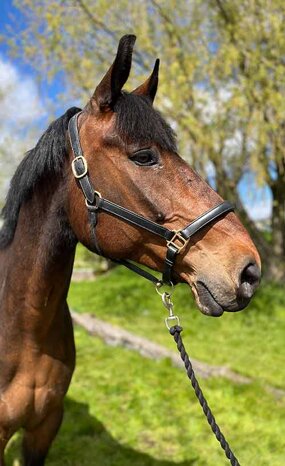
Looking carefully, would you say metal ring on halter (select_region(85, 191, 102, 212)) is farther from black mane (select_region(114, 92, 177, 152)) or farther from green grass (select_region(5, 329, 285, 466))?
green grass (select_region(5, 329, 285, 466))

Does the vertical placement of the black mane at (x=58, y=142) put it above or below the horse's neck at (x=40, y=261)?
above

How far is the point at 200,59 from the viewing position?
30.8 feet

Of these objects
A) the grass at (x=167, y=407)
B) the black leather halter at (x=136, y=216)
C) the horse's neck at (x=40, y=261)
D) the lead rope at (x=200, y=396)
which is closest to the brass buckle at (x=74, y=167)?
the black leather halter at (x=136, y=216)

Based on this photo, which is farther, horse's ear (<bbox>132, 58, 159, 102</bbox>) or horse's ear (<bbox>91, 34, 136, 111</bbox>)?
horse's ear (<bbox>132, 58, 159, 102</bbox>)

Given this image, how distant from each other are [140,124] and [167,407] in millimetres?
3881

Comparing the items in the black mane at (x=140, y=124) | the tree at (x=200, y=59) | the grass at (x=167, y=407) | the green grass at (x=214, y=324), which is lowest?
the green grass at (x=214, y=324)

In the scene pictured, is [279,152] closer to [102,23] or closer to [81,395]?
[102,23]

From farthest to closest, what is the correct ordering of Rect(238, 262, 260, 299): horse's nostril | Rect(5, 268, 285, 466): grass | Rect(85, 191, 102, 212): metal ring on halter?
1. Rect(5, 268, 285, 466): grass
2. Rect(85, 191, 102, 212): metal ring on halter
3. Rect(238, 262, 260, 299): horse's nostril

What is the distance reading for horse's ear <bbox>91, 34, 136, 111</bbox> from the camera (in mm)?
1989

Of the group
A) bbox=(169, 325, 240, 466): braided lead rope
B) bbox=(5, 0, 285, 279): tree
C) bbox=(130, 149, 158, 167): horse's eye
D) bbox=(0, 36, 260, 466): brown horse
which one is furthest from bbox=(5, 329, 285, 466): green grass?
bbox=(5, 0, 285, 279): tree

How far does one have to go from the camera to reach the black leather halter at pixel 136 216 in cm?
197

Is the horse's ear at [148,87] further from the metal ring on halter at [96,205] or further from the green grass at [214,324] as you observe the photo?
the green grass at [214,324]

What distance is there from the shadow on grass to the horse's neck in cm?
187

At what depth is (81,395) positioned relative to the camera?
5.45 metres
